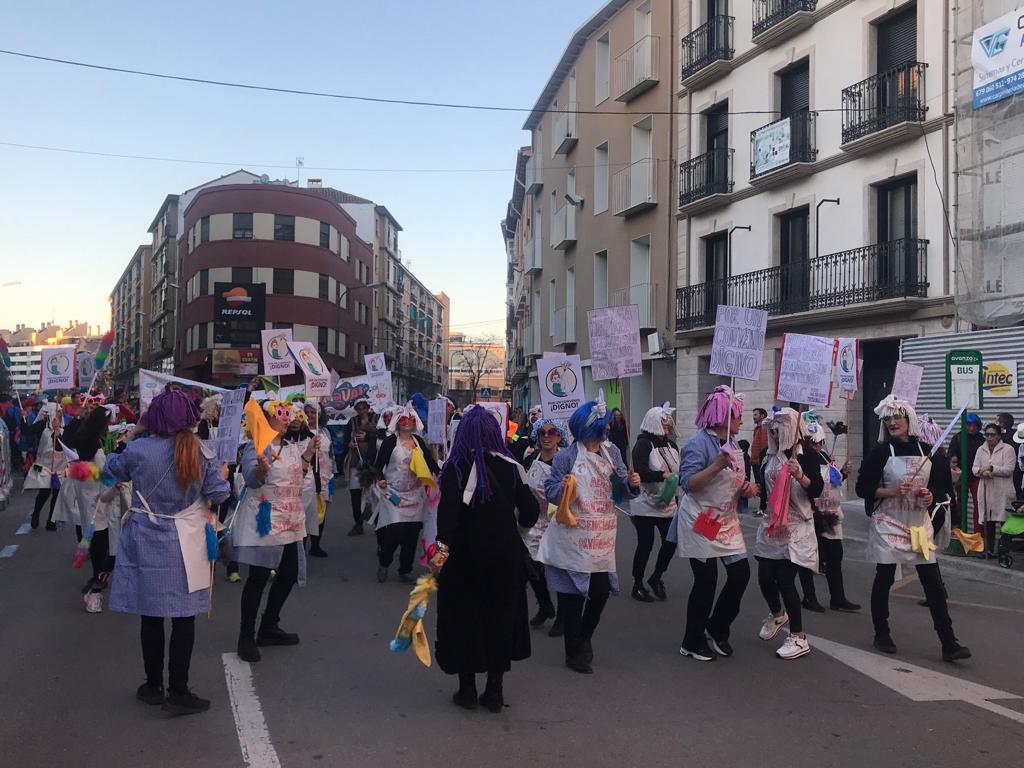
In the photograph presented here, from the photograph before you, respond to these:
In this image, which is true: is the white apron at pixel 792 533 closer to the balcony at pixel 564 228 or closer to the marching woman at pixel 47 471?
the marching woman at pixel 47 471

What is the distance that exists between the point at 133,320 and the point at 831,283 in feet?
303

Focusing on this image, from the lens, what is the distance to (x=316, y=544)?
10.9m

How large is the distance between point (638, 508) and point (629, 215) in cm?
1905

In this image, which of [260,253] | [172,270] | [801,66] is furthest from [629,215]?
[172,270]

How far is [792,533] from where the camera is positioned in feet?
21.6

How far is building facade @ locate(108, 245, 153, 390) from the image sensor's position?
90250 mm

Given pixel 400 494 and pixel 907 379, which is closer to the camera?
pixel 400 494

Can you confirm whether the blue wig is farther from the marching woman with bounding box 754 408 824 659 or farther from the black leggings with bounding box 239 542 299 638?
the black leggings with bounding box 239 542 299 638

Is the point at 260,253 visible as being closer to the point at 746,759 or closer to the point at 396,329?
the point at 396,329

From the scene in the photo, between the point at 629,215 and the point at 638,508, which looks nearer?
the point at 638,508

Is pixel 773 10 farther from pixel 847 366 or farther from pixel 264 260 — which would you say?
pixel 264 260

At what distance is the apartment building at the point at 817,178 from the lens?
16500mm

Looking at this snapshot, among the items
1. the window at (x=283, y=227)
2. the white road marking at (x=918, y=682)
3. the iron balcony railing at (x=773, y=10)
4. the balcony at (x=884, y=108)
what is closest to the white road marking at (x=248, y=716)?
the white road marking at (x=918, y=682)

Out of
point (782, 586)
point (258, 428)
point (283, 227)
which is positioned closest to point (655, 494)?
point (782, 586)
